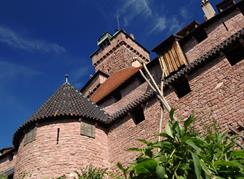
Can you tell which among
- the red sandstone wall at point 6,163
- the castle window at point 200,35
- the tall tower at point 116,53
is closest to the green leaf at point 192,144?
the castle window at point 200,35

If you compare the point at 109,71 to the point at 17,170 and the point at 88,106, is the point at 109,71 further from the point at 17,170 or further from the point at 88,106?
the point at 17,170

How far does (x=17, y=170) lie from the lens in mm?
12180

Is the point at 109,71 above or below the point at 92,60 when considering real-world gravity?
below

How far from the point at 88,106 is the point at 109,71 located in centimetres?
1272

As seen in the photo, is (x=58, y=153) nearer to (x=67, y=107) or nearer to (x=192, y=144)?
(x=67, y=107)

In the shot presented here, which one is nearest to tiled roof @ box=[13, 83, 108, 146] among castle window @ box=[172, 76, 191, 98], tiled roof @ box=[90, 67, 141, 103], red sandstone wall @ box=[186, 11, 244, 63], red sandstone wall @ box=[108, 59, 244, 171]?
tiled roof @ box=[90, 67, 141, 103]

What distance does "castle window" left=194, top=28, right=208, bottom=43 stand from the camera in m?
12.7

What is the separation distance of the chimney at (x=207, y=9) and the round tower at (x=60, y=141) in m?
9.05

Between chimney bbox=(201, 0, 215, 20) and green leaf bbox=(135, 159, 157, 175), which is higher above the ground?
chimney bbox=(201, 0, 215, 20)

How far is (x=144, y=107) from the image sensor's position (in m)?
12.5

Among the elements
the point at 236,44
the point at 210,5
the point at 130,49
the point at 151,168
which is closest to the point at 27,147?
the point at 236,44

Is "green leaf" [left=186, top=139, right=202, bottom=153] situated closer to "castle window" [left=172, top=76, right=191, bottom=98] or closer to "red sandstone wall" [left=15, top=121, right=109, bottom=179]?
"castle window" [left=172, top=76, right=191, bottom=98]

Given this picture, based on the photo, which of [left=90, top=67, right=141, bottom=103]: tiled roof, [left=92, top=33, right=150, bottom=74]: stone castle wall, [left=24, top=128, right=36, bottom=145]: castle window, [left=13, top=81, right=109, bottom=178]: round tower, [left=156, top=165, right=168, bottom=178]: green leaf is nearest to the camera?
[left=156, top=165, right=168, bottom=178]: green leaf

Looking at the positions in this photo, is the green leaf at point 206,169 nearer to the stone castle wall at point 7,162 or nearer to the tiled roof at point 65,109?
the tiled roof at point 65,109
